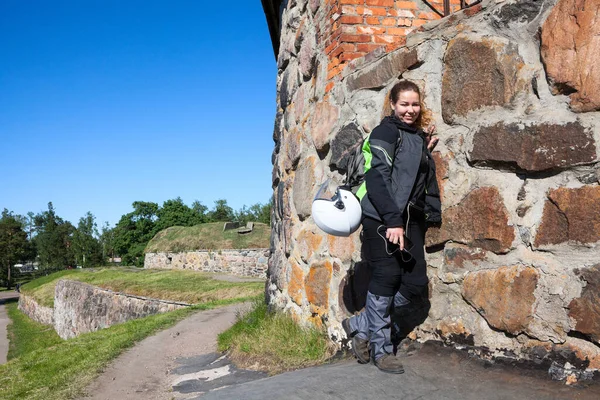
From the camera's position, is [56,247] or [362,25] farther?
[56,247]

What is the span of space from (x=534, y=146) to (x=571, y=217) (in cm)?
40

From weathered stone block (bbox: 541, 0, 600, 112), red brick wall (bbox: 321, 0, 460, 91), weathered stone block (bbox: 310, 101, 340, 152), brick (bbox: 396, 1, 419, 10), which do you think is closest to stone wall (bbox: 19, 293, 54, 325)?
weathered stone block (bbox: 310, 101, 340, 152)

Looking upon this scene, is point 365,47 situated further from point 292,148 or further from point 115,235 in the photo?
point 115,235

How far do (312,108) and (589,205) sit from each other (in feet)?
8.98

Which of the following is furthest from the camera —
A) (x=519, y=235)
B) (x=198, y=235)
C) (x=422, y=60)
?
(x=198, y=235)

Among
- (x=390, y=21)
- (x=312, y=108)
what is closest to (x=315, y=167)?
(x=312, y=108)

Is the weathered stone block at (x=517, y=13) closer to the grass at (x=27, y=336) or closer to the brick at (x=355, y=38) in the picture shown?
the brick at (x=355, y=38)

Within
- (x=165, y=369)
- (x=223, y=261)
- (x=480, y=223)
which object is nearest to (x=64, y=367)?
(x=165, y=369)

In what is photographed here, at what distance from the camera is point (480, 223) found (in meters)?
3.00

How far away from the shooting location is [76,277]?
27844mm

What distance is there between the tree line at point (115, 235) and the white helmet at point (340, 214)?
33822 mm

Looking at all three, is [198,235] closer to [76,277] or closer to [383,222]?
[76,277]

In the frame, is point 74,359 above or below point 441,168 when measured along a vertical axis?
below

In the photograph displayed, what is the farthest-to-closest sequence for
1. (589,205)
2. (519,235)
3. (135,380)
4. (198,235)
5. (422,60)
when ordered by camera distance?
(198,235)
(135,380)
(422,60)
(519,235)
(589,205)
